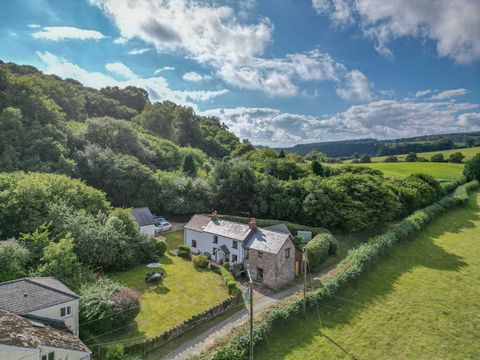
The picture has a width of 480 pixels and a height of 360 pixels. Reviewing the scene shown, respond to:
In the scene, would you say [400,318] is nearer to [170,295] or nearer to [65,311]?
[170,295]

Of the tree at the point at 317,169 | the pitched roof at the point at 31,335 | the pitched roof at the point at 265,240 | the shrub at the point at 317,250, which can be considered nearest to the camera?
the pitched roof at the point at 31,335

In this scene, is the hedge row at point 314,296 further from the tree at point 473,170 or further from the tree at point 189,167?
the tree at point 473,170

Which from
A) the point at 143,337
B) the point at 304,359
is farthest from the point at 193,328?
the point at 304,359

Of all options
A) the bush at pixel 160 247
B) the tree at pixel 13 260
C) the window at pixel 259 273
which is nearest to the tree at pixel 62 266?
the tree at pixel 13 260

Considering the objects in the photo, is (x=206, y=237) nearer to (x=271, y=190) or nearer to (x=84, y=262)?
(x=84, y=262)

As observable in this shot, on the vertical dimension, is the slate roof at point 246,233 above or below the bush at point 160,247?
above

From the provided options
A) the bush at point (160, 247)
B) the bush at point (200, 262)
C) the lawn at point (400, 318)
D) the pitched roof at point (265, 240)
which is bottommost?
the lawn at point (400, 318)
